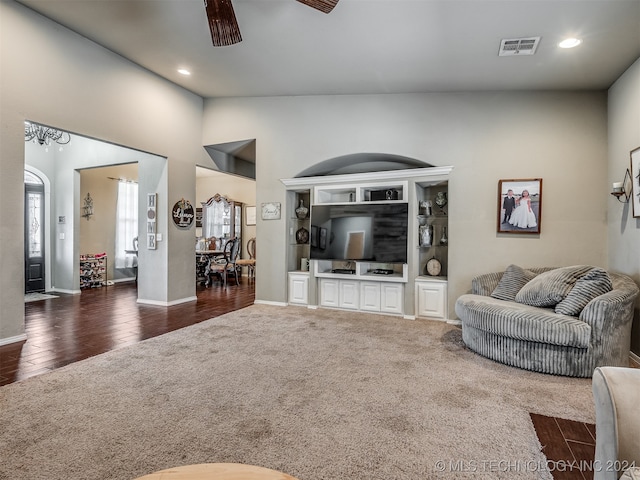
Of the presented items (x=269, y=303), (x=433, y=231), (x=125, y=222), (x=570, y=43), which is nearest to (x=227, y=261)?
(x=269, y=303)

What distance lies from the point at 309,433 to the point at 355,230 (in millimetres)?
3503

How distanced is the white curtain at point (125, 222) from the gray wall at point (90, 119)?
1.60m

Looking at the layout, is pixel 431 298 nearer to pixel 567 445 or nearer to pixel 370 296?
pixel 370 296

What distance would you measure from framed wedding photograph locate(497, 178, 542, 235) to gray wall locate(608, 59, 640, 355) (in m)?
0.74

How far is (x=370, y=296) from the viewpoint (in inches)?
204

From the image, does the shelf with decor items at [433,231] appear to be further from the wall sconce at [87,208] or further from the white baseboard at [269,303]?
the wall sconce at [87,208]

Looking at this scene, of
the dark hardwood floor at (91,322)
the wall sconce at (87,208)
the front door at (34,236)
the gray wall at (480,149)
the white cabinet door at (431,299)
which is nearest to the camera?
the dark hardwood floor at (91,322)

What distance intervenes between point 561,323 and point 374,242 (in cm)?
261

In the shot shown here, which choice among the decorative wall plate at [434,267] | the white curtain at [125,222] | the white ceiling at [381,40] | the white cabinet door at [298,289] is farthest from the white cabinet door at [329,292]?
the white curtain at [125,222]

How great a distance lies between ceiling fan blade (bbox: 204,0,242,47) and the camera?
283cm

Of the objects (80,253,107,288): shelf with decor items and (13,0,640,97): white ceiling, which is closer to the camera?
(13,0,640,97): white ceiling

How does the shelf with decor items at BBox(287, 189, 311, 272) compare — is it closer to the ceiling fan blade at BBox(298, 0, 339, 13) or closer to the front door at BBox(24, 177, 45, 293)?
the ceiling fan blade at BBox(298, 0, 339, 13)

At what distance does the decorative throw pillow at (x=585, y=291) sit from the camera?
301 cm

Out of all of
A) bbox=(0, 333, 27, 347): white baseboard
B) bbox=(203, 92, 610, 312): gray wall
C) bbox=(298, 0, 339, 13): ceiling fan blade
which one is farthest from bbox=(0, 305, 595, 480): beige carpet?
bbox=(298, 0, 339, 13): ceiling fan blade
